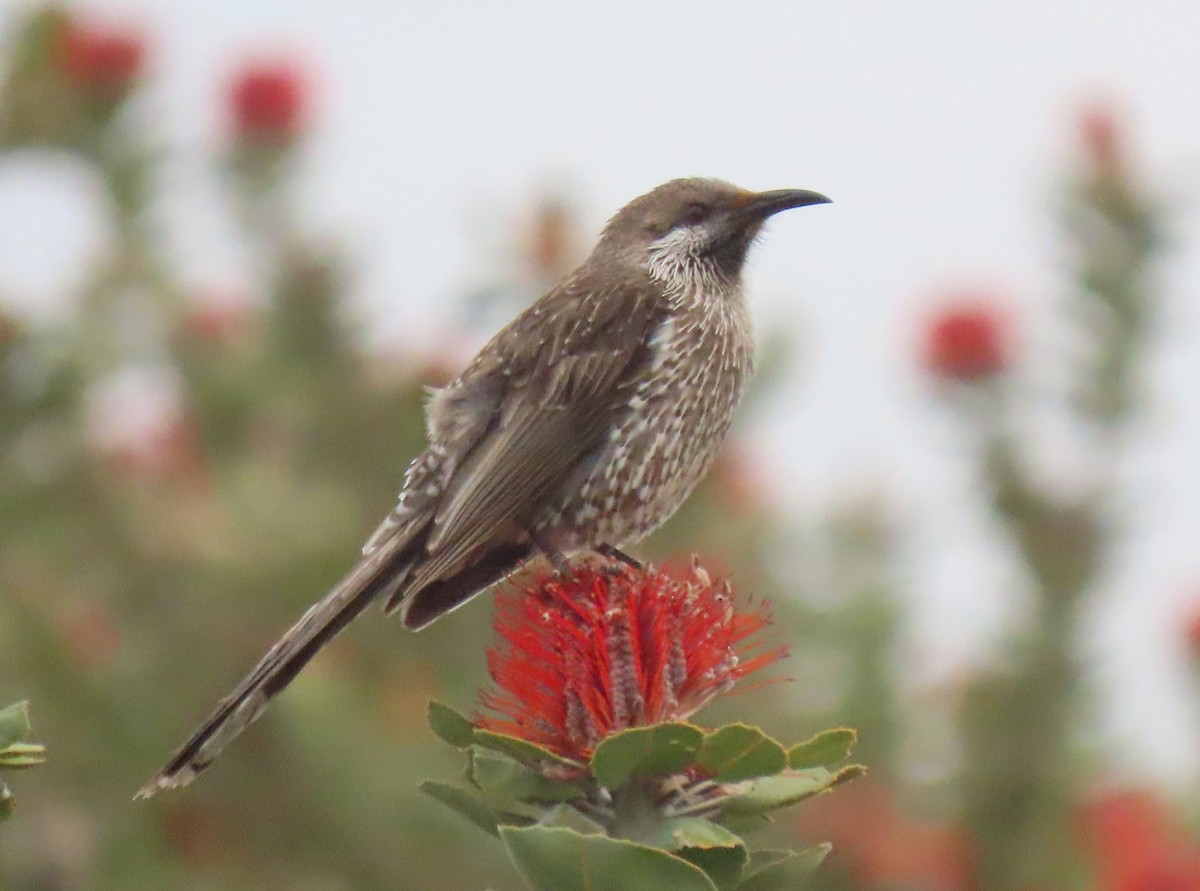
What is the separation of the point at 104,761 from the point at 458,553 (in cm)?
391

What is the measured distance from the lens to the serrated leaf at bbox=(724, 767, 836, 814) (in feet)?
8.73

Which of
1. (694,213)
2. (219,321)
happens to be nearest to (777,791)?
(694,213)

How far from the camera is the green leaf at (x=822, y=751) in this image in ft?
8.80

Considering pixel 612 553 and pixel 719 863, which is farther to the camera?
pixel 612 553

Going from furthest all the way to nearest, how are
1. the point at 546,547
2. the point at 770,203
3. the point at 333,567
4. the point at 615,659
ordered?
1. the point at 333,567
2. the point at 770,203
3. the point at 546,547
4. the point at 615,659

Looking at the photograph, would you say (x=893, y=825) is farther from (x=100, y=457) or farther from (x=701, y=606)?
(x=701, y=606)

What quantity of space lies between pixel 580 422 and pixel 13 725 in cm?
261

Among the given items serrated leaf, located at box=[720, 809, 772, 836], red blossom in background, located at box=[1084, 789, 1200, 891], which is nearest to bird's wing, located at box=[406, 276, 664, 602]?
serrated leaf, located at box=[720, 809, 772, 836]

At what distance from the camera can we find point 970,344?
25.2 ft

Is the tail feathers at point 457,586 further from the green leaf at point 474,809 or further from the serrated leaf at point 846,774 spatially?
the serrated leaf at point 846,774

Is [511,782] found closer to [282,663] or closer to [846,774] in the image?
[846,774]

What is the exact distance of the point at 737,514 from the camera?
8078mm

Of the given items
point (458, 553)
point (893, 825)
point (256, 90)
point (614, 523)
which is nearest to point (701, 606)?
point (458, 553)

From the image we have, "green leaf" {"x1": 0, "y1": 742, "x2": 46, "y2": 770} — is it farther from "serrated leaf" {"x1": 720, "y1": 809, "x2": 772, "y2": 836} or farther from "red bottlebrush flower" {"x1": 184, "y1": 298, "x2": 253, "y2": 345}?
"red bottlebrush flower" {"x1": 184, "y1": 298, "x2": 253, "y2": 345}
